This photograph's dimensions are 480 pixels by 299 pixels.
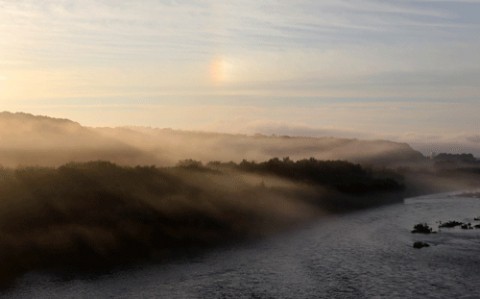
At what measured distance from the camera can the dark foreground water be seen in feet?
144

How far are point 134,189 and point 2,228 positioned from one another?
2477cm

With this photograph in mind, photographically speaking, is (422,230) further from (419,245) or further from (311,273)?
(311,273)

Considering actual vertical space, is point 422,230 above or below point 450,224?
below

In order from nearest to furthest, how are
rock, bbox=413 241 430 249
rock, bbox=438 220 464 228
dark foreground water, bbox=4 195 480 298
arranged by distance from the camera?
dark foreground water, bbox=4 195 480 298 < rock, bbox=413 241 430 249 < rock, bbox=438 220 464 228

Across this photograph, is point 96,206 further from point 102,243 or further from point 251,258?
point 251,258

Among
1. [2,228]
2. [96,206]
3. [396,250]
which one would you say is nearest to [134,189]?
[96,206]

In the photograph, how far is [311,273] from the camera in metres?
50.4

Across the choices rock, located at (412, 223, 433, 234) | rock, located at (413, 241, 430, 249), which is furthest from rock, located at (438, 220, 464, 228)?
rock, located at (413, 241, 430, 249)

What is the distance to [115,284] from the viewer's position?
47000mm

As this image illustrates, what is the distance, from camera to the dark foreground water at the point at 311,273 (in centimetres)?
4381

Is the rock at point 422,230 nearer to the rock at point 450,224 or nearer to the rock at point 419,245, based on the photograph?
the rock at point 450,224

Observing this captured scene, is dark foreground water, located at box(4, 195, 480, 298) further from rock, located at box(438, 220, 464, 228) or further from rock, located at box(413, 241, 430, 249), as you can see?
rock, located at box(438, 220, 464, 228)

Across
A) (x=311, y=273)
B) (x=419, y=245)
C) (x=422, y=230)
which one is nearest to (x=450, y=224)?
(x=422, y=230)

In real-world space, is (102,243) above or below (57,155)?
below
